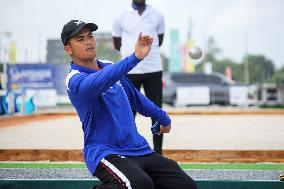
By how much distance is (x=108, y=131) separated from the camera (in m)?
3.57

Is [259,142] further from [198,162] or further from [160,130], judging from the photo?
[160,130]

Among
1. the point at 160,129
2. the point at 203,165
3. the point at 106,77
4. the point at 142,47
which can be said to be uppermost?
the point at 142,47

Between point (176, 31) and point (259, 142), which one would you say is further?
point (176, 31)

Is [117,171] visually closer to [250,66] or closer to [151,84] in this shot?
[151,84]

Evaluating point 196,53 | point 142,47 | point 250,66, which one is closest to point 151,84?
point 142,47

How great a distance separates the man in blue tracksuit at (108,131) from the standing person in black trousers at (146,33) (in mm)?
2444

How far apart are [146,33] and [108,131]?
2.89 metres

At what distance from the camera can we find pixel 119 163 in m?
3.47

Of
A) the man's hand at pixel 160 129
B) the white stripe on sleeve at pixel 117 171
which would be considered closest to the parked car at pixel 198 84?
the man's hand at pixel 160 129

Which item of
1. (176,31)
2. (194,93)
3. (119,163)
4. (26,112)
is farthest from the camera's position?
(176,31)

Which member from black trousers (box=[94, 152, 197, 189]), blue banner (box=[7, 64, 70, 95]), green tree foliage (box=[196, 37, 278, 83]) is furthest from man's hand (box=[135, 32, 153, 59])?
green tree foliage (box=[196, 37, 278, 83])

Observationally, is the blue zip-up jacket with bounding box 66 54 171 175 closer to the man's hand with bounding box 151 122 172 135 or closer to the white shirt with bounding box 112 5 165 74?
the man's hand with bounding box 151 122 172 135

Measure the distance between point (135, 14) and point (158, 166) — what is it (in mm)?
3035

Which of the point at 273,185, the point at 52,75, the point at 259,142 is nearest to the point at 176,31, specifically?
the point at 52,75
